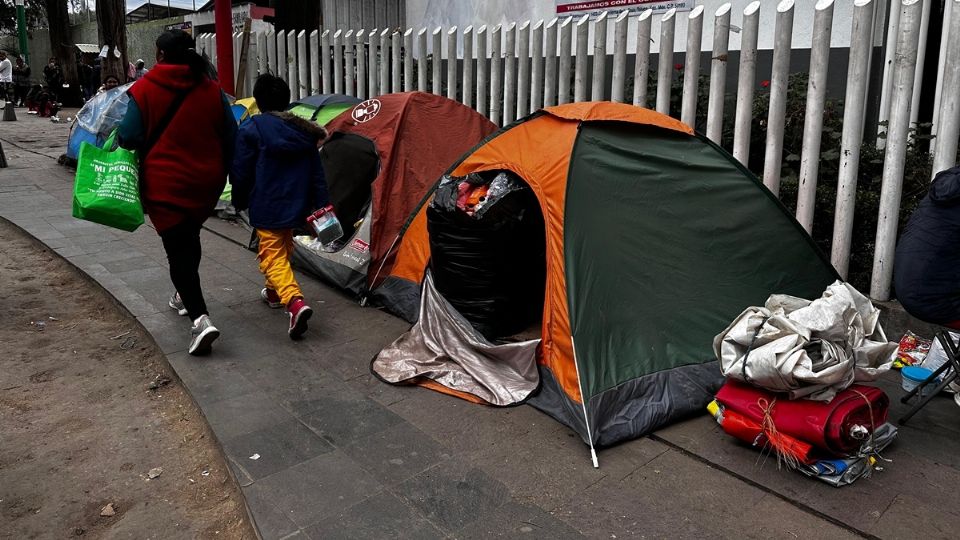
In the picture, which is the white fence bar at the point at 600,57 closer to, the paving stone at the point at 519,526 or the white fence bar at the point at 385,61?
the white fence bar at the point at 385,61

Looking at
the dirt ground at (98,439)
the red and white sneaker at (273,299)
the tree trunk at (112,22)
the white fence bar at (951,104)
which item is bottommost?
the dirt ground at (98,439)

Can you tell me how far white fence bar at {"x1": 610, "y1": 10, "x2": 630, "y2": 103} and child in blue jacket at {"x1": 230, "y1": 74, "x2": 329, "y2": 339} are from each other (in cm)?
226

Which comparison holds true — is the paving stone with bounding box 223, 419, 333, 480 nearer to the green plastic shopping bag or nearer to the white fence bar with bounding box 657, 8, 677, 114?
the green plastic shopping bag

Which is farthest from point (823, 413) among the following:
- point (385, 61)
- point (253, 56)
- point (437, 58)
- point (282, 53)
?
point (253, 56)

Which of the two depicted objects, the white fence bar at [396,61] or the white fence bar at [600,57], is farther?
the white fence bar at [396,61]

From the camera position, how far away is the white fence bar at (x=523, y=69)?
6262mm

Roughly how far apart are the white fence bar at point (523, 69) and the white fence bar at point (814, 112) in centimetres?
231

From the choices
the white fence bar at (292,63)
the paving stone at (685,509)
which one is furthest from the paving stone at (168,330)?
the white fence bar at (292,63)

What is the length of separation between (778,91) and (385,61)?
417 cm

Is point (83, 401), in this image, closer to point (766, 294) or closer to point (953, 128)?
point (766, 294)

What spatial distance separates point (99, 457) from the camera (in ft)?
11.6

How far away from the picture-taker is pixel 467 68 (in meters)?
6.70

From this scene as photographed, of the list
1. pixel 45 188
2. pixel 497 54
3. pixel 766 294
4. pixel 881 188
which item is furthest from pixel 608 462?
pixel 45 188

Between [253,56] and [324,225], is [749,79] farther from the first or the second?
[253,56]
